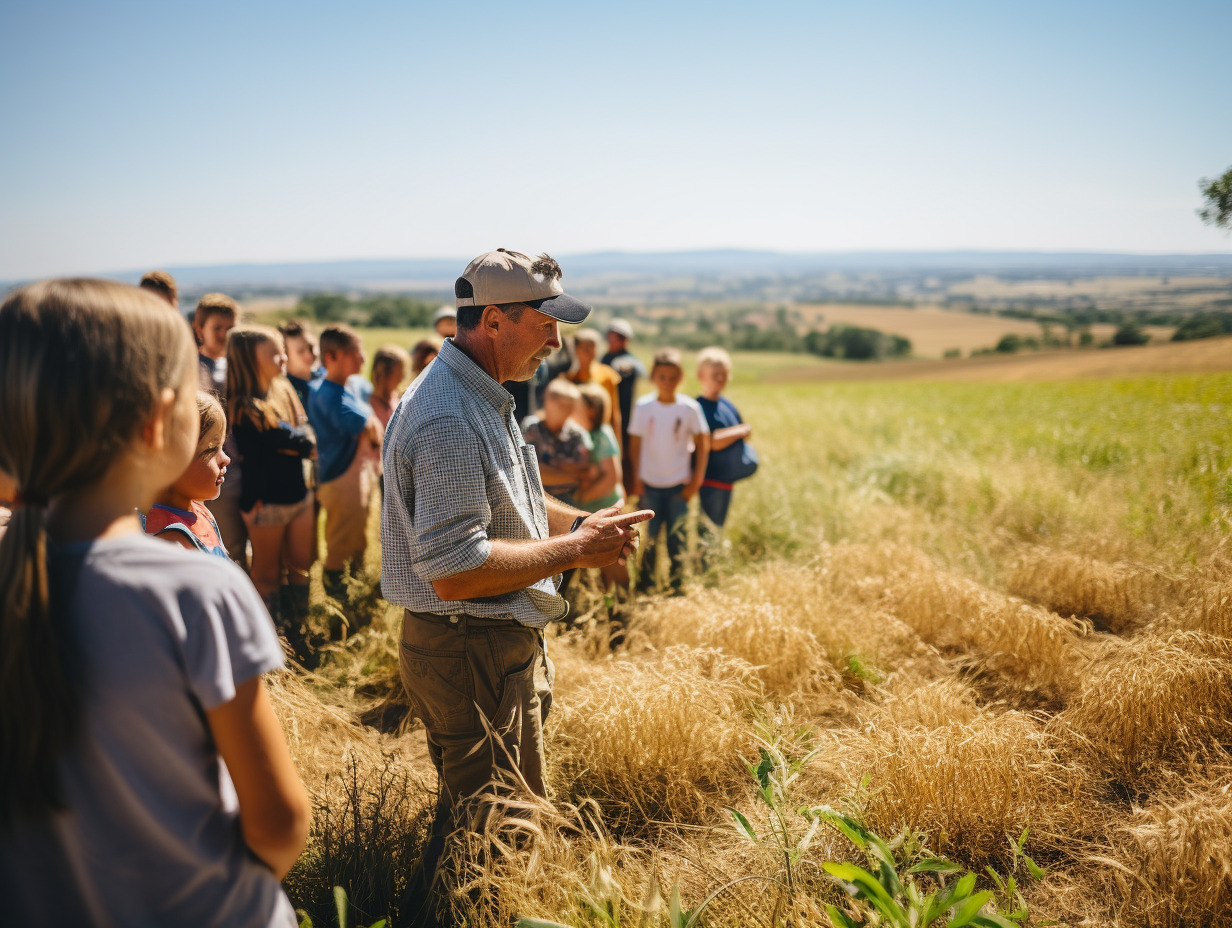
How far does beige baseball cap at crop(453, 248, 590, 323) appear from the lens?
210cm

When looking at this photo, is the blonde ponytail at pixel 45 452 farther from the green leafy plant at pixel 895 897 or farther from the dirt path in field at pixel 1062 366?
the dirt path in field at pixel 1062 366

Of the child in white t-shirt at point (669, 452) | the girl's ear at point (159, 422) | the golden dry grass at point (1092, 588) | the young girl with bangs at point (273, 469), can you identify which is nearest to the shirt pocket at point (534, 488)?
the girl's ear at point (159, 422)

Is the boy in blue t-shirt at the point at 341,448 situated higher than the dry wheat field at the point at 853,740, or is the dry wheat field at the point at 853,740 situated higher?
the boy in blue t-shirt at the point at 341,448

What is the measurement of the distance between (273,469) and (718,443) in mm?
3217

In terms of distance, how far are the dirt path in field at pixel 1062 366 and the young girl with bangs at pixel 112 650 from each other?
38.7 feet

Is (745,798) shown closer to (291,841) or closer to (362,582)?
(291,841)

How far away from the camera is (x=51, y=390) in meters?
0.91

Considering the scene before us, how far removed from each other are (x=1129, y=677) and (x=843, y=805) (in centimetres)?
165

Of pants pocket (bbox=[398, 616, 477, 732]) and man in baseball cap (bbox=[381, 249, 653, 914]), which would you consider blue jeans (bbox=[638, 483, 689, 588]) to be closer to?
man in baseball cap (bbox=[381, 249, 653, 914])

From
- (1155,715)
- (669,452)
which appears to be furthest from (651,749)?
(669,452)

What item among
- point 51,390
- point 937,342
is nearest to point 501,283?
point 51,390

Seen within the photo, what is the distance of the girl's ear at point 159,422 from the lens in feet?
3.26

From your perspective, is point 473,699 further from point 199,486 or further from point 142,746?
point 142,746

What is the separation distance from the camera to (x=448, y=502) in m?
1.90
